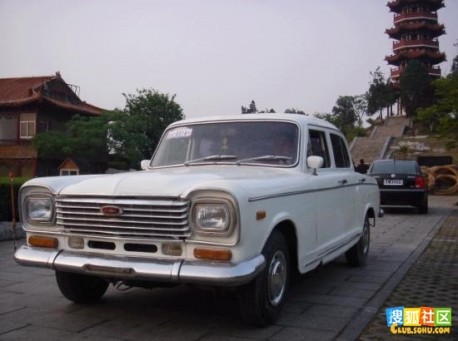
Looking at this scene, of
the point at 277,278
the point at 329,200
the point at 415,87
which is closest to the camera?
the point at 277,278

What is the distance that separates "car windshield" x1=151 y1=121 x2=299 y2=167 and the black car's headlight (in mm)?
1347

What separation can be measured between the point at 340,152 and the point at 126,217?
134 inches

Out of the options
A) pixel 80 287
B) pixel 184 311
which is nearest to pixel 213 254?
pixel 184 311

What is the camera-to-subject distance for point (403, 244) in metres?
9.00

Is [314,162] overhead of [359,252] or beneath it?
overhead

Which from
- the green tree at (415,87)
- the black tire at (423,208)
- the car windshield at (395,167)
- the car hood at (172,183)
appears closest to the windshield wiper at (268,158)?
the car hood at (172,183)

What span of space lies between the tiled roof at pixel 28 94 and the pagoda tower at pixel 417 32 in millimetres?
40800

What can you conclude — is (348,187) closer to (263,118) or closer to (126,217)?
(263,118)

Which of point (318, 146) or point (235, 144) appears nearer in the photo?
point (235, 144)

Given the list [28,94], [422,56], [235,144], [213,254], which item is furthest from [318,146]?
[422,56]

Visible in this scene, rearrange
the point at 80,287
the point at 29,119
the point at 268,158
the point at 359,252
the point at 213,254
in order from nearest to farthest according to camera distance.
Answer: the point at 213,254, the point at 80,287, the point at 268,158, the point at 359,252, the point at 29,119

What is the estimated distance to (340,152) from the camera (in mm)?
6570

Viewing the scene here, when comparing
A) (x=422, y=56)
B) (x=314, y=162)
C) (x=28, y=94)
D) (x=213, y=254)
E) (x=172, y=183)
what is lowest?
(x=213, y=254)

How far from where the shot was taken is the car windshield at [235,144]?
5.16 metres
